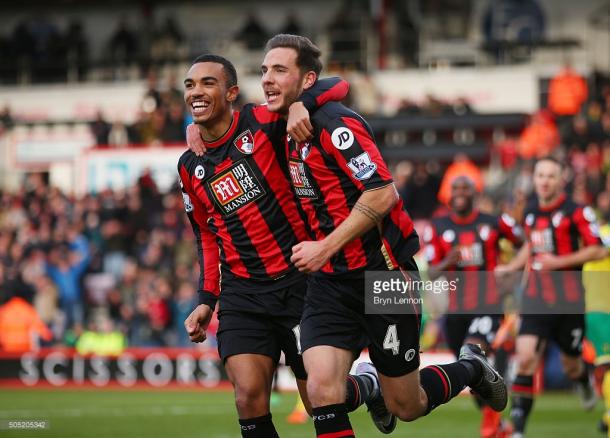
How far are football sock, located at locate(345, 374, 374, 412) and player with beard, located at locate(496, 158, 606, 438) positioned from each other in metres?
3.03

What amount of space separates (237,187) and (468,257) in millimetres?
4240

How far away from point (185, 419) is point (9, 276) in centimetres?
874

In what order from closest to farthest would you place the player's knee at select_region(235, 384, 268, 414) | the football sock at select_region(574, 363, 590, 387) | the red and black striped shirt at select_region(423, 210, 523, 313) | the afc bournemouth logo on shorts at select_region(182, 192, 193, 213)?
the player's knee at select_region(235, 384, 268, 414)
the afc bournemouth logo on shorts at select_region(182, 192, 193, 213)
the red and black striped shirt at select_region(423, 210, 523, 313)
the football sock at select_region(574, 363, 590, 387)

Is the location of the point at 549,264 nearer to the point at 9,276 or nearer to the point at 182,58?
the point at 9,276

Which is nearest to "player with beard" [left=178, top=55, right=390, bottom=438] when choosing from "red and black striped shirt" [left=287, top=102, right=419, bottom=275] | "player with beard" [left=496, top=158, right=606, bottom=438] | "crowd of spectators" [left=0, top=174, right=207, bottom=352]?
"red and black striped shirt" [left=287, top=102, right=419, bottom=275]

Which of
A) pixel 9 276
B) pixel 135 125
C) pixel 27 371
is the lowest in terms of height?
pixel 27 371

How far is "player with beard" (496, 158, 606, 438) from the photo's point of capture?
10.5m

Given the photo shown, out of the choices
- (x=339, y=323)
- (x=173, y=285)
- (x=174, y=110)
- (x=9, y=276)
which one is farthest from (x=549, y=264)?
(x=174, y=110)

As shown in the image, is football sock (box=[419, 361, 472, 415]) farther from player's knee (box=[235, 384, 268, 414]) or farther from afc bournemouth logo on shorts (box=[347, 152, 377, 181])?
afc bournemouth logo on shorts (box=[347, 152, 377, 181])

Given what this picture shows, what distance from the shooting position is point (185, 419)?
13.0 metres

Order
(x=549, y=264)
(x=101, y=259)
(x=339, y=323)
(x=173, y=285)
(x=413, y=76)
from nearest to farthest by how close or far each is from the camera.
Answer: (x=339, y=323) < (x=549, y=264) < (x=173, y=285) < (x=101, y=259) < (x=413, y=76)

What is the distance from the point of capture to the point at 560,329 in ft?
35.9

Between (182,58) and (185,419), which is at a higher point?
(182,58)
